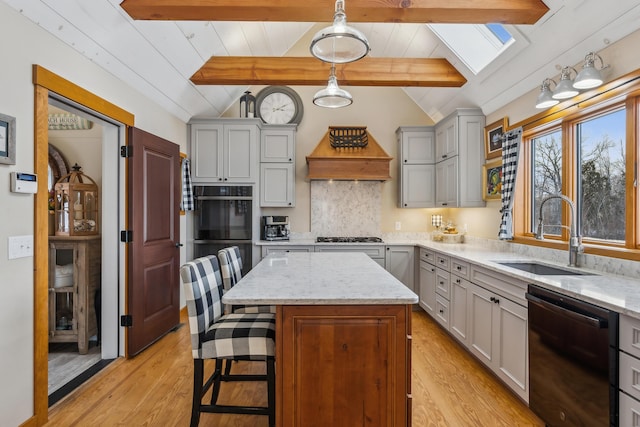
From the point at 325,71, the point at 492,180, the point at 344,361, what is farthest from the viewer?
the point at 325,71

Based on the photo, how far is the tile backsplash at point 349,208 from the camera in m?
4.70

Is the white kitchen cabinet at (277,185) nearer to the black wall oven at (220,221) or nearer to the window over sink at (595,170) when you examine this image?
the black wall oven at (220,221)

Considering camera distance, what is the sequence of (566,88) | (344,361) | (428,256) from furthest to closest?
(428,256)
(566,88)
(344,361)

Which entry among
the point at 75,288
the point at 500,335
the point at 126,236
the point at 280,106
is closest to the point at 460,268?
the point at 500,335

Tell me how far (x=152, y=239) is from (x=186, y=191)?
978 mm

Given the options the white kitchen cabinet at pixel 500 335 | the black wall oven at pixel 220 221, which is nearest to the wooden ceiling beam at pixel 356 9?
the white kitchen cabinet at pixel 500 335

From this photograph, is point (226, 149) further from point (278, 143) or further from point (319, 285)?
point (319, 285)

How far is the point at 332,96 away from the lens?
240cm

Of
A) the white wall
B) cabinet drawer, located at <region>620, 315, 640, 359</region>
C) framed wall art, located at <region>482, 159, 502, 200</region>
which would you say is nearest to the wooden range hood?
framed wall art, located at <region>482, 159, 502, 200</region>

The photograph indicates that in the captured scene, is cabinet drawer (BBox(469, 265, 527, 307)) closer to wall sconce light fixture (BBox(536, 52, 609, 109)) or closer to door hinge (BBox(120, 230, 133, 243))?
wall sconce light fixture (BBox(536, 52, 609, 109))

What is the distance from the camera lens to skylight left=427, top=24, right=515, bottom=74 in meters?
3.16

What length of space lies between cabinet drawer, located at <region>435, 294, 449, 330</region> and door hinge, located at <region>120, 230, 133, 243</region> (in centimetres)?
298

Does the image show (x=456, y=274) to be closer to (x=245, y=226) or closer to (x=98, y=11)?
(x=245, y=226)

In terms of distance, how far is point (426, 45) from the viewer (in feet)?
11.7
